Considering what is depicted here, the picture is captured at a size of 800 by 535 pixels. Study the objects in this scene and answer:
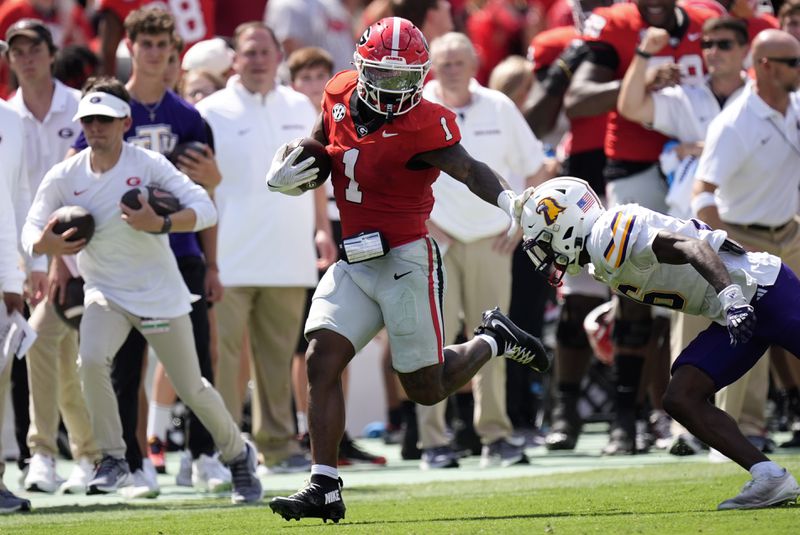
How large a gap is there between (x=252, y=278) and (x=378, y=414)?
11.5ft

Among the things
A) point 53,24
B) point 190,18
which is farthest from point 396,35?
point 53,24

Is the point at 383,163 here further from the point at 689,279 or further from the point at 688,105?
the point at 688,105

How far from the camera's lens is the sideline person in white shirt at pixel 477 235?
10.6 m

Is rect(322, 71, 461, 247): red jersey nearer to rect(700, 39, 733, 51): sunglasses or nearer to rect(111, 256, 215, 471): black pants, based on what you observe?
rect(111, 256, 215, 471): black pants

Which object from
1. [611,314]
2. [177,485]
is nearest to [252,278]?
[177,485]

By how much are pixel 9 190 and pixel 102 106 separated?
2.47 feet

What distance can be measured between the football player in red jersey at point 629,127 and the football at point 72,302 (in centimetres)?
384

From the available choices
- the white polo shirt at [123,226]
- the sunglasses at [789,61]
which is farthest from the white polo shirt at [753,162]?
the white polo shirt at [123,226]

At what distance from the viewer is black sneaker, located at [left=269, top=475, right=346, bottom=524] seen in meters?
6.93

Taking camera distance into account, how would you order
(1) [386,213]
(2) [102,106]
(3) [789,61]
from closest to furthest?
(1) [386,213] < (2) [102,106] < (3) [789,61]

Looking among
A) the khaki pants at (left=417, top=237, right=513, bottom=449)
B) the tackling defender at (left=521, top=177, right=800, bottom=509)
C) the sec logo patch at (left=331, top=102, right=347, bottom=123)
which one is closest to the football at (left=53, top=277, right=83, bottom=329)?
the sec logo patch at (left=331, top=102, right=347, bottom=123)

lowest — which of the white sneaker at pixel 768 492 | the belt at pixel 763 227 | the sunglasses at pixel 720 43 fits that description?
the white sneaker at pixel 768 492

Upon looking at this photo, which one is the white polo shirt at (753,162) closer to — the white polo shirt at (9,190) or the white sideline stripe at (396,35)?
the white sideline stripe at (396,35)

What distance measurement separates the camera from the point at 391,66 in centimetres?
739
